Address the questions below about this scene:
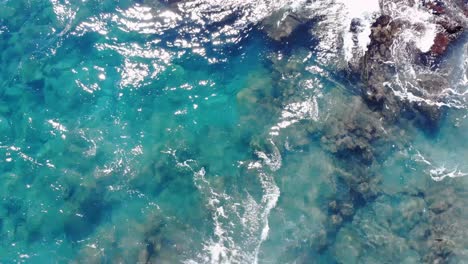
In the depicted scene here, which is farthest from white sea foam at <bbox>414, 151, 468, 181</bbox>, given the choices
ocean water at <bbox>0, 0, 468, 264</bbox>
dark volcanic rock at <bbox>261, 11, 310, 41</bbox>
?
dark volcanic rock at <bbox>261, 11, 310, 41</bbox>

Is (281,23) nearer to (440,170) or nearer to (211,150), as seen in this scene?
(211,150)

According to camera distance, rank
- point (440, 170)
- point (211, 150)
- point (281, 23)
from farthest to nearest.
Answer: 1. point (281, 23)
2. point (211, 150)
3. point (440, 170)

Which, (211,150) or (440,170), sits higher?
(211,150)

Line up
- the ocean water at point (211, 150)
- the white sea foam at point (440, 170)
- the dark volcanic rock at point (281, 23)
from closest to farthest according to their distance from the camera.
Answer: the ocean water at point (211, 150) < the white sea foam at point (440, 170) < the dark volcanic rock at point (281, 23)

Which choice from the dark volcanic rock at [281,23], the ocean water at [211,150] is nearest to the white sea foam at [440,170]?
the ocean water at [211,150]

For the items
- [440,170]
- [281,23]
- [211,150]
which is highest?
[281,23]

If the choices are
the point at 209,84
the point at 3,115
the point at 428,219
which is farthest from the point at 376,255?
the point at 3,115

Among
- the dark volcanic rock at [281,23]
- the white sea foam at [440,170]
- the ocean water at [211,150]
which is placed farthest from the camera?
the dark volcanic rock at [281,23]

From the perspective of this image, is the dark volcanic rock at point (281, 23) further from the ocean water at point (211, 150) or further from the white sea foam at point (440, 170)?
the white sea foam at point (440, 170)

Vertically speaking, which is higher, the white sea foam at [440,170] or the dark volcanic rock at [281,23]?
the dark volcanic rock at [281,23]

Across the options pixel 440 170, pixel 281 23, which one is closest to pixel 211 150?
pixel 281 23
